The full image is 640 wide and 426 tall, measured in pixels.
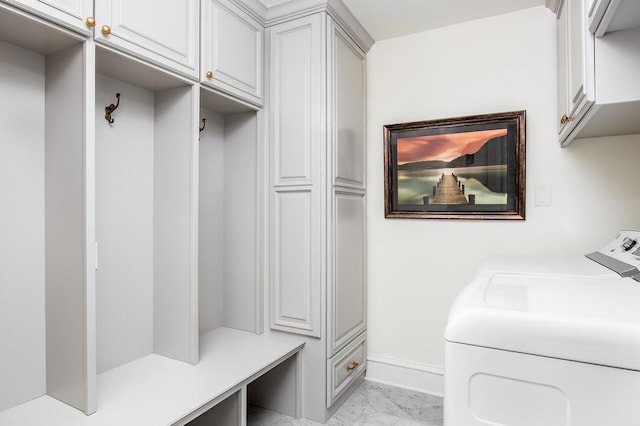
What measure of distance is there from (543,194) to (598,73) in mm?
1113

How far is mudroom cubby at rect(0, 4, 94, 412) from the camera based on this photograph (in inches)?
52.7

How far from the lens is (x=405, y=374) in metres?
2.51

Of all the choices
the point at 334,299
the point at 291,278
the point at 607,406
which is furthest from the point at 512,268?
the point at 291,278

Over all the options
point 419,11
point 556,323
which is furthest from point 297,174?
point 556,323

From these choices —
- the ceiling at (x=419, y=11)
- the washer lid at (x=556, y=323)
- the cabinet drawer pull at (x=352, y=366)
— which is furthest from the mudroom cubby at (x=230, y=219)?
the washer lid at (x=556, y=323)

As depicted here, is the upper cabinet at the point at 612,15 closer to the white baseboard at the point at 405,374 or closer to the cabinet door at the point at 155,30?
the cabinet door at the point at 155,30

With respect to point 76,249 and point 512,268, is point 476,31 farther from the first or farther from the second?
point 76,249

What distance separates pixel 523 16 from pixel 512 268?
5.51 feet

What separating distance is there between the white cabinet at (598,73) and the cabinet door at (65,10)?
167 centimetres

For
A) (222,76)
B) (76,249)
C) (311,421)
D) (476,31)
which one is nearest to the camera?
(76,249)

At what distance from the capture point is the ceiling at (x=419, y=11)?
2.15 metres

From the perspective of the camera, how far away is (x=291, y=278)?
217cm

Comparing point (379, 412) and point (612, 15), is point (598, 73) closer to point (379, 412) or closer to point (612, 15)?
point (612, 15)

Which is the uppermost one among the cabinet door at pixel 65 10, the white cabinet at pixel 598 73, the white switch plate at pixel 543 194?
the cabinet door at pixel 65 10
